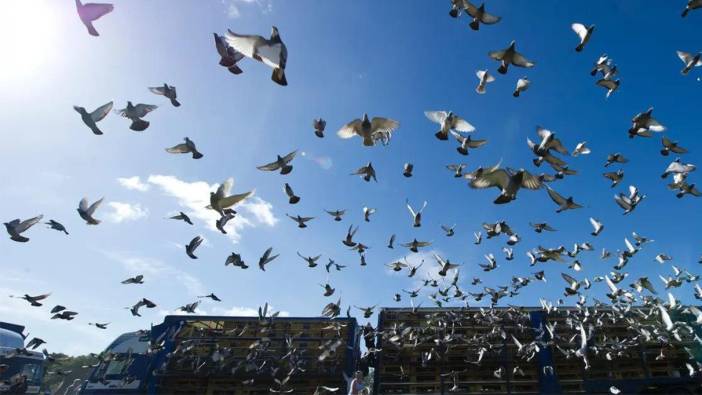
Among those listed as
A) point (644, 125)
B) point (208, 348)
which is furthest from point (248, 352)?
point (644, 125)

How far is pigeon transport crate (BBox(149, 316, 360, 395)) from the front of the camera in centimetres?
1221

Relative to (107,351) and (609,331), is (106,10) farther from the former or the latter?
(609,331)

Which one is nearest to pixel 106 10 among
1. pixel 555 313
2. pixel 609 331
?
pixel 555 313

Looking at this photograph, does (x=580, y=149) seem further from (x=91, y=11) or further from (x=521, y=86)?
(x=91, y=11)

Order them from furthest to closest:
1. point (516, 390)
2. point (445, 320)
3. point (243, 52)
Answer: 1. point (445, 320)
2. point (516, 390)
3. point (243, 52)

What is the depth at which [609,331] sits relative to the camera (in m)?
12.2

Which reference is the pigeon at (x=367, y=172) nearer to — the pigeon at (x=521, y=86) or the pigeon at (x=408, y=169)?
the pigeon at (x=408, y=169)

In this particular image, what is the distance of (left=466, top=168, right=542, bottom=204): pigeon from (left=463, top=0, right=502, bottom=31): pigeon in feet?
10.4

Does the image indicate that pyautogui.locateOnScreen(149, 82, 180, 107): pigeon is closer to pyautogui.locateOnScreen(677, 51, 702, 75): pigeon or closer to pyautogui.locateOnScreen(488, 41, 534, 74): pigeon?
pyautogui.locateOnScreen(488, 41, 534, 74): pigeon

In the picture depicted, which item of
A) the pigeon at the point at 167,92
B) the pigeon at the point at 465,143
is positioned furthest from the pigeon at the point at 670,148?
the pigeon at the point at 167,92

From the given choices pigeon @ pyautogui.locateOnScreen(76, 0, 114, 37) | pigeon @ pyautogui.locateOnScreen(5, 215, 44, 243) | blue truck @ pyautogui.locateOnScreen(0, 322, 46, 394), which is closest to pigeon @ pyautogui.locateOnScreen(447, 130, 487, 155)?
pigeon @ pyautogui.locateOnScreen(76, 0, 114, 37)

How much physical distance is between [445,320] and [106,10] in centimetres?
1227

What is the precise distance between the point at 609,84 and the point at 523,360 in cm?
839

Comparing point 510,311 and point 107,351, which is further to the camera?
point 107,351
